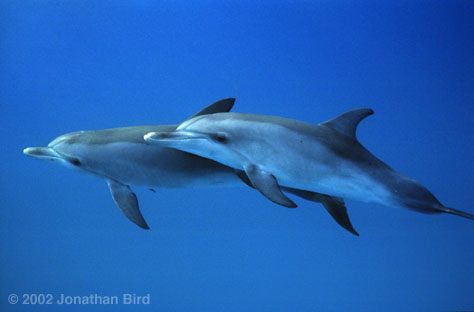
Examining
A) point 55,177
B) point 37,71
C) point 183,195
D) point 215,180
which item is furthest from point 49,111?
point 215,180

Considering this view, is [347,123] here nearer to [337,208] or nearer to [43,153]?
[337,208]

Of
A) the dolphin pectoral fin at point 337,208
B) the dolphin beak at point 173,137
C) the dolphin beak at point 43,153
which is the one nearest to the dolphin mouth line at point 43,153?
the dolphin beak at point 43,153

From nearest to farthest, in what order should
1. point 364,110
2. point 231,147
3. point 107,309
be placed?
point 231,147
point 364,110
point 107,309

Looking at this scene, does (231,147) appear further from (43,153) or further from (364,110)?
(43,153)

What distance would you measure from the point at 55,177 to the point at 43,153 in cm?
361

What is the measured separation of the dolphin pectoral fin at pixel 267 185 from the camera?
2.74 m

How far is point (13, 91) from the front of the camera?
23.6 feet

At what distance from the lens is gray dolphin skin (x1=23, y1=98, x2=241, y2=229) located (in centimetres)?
364

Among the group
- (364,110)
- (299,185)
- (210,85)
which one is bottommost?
(299,185)

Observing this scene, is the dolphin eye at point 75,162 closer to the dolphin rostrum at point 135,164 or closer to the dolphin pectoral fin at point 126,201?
the dolphin rostrum at point 135,164

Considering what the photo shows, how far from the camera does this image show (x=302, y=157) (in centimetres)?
296

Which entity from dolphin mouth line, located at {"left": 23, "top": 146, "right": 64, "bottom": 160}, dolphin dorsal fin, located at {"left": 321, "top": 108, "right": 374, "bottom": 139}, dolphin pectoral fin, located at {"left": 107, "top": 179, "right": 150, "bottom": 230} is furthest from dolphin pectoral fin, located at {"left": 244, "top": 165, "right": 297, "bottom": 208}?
dolphin mouth line, located at {"left": 23, "top": 146, "right": 64, "bottom": 160}

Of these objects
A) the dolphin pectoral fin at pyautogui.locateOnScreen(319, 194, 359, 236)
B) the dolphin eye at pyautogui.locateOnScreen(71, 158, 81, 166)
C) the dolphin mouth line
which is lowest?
the dolphin pectoral fin at pyautogui.locateOnScreen(319, 194, 359, 236)

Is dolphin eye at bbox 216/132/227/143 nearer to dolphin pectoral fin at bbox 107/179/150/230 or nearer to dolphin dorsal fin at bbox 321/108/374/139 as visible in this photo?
dolphin dorsal fin at bbox 321/108/374/139
